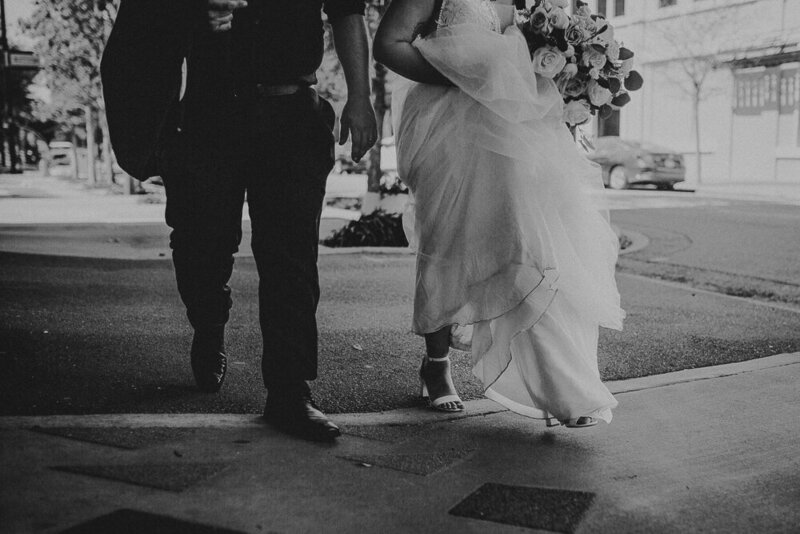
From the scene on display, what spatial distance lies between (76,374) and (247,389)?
0.84m

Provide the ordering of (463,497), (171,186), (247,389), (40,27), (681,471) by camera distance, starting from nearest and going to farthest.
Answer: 1. (463,497)
2. (681,471)
3. (171,186)
4. (247,389)
5. (40,27)

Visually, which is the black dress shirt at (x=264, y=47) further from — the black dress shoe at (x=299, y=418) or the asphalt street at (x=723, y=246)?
the asphalt street at (x=723, y=246)

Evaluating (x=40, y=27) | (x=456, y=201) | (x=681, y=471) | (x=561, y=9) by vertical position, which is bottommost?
(x=681, y=471)

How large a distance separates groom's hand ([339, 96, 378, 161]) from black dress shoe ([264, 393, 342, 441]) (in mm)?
1001

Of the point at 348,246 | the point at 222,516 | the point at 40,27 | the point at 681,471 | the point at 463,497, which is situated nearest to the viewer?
the point at 222,516

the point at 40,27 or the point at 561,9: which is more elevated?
the point at 40,27

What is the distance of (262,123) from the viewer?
340 centimetres

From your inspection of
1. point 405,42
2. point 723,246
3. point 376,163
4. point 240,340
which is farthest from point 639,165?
point 405,42

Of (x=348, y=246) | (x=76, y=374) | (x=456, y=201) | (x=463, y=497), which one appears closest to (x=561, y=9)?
(x=456, y=201)

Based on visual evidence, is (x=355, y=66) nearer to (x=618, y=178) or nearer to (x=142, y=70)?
(x=142, y=70)

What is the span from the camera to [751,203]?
18.3m

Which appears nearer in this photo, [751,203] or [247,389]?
[247,389]

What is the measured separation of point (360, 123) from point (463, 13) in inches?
25.4

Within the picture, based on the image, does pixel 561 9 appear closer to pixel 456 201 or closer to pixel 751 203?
pixel 456 201
